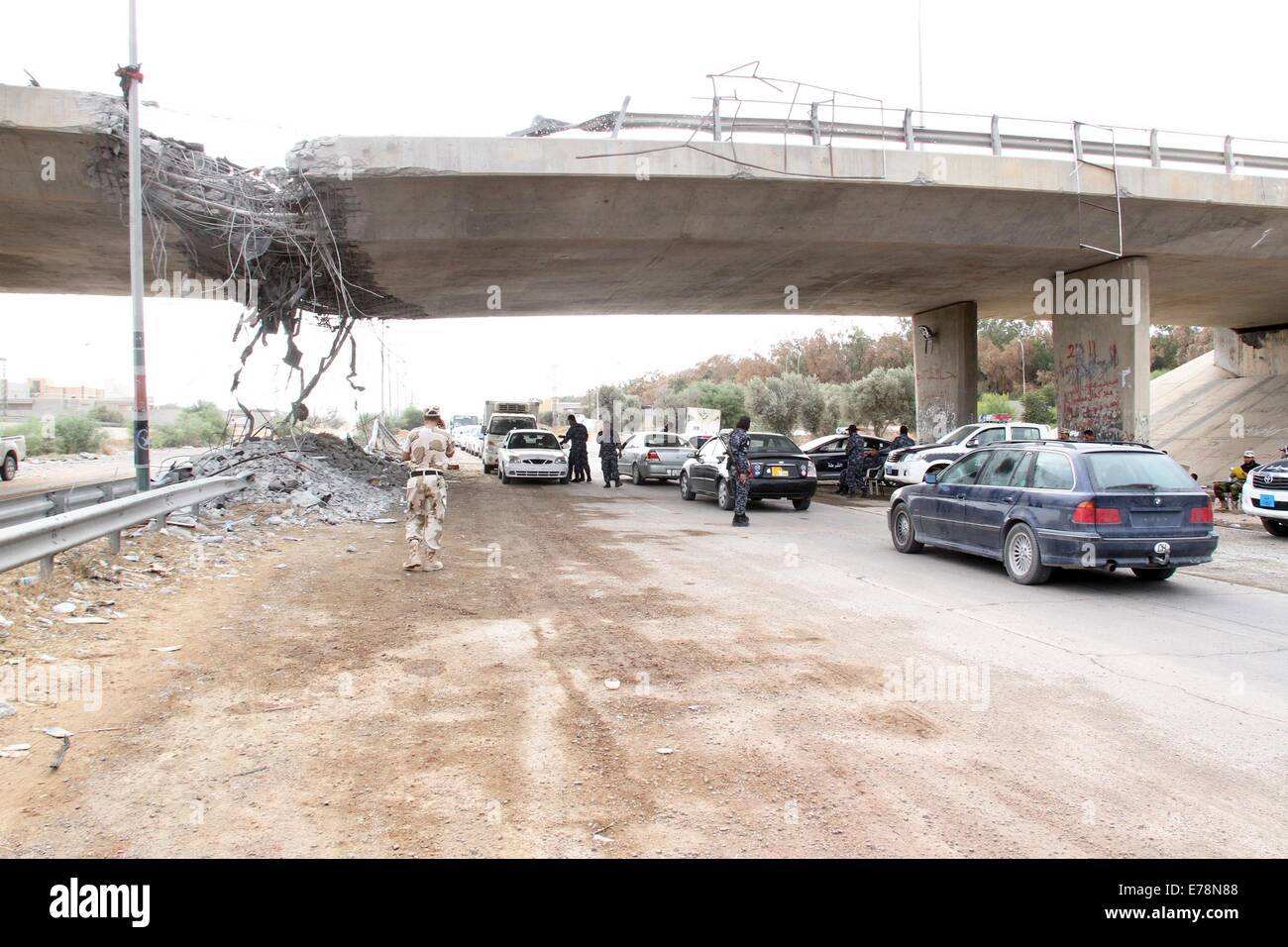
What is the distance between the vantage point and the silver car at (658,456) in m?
24.1

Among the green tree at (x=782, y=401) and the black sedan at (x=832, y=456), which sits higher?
the green tree at (x=782, y=401)

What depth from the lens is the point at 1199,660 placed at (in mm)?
6266

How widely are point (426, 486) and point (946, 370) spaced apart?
19.9 metres

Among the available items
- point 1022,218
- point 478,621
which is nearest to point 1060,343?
point 1022,218

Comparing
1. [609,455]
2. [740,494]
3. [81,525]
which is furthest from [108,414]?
[81,525]

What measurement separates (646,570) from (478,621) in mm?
3077

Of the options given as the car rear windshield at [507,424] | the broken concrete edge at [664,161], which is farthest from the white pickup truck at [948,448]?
the car rear windshield at [507,424]

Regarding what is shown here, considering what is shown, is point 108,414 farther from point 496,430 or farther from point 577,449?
point 577,449

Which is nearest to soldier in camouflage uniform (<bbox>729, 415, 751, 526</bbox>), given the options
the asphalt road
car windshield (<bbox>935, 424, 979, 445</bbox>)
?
the asphalt road

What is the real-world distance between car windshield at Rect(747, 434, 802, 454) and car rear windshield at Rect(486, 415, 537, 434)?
1430 cm

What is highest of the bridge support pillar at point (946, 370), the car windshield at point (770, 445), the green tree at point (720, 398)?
the green tree at point (720, 398)

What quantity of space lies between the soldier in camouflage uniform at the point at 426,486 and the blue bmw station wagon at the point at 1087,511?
246 inches

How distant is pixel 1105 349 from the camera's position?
66.6 ft

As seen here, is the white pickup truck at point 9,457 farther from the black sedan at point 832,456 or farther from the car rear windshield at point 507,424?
the black sedan at point 832,456
